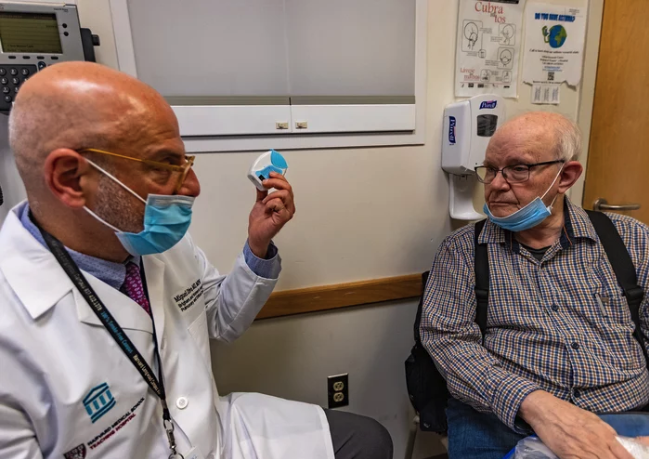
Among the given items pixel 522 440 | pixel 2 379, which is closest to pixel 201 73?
pixel 2 379

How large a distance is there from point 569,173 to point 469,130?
0.33 meters

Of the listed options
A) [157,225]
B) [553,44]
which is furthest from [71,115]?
[553,44]

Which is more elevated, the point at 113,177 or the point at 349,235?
the point at 113,177

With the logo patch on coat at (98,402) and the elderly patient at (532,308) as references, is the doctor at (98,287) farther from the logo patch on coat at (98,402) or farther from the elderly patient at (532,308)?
the elderly patient at (532,308)

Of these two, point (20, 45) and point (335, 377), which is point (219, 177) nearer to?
point (20, 45)

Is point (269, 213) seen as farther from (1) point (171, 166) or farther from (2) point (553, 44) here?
(2) point (553, 44)

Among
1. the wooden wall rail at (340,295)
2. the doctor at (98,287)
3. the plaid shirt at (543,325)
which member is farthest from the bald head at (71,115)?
the plaid shirt at (543,325)

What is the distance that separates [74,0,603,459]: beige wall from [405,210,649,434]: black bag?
10.2 inches

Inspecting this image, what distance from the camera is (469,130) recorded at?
1273 millimetres

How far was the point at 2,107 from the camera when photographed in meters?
0.89

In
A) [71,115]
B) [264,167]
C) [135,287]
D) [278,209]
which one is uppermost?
[71,115]

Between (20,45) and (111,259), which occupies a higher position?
(20,45)

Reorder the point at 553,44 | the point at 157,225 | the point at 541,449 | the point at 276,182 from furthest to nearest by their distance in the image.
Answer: the point at 553,44
the point at 276,182
the point at 541,449
the point at 157,225

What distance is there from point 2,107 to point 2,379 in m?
0.64
